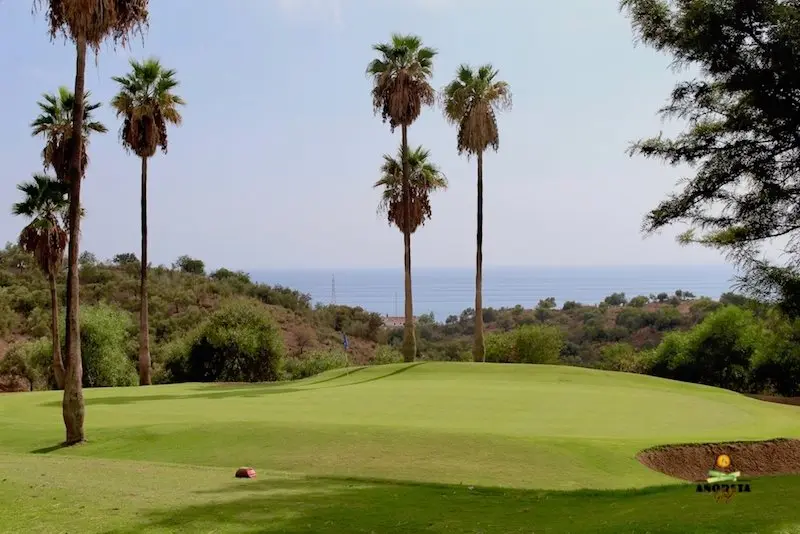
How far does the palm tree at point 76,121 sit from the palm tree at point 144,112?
15767mm

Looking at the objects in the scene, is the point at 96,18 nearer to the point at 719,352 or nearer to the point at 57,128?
the point at 57,128

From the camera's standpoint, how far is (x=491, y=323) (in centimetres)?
9050

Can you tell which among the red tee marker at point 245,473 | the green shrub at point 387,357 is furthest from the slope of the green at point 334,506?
the green shrub at point 387,357

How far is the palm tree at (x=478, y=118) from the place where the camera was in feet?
124

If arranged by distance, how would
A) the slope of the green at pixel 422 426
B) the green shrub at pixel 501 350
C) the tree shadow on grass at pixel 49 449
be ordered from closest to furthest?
the slope of the green at pixel 422 426 < the tree shadow on grass at pixel 49 449 < the green shrub at pixel 501 350

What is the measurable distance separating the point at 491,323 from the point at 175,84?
61.8 meters

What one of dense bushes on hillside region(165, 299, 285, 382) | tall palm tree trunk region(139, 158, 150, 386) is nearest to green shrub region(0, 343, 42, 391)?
dense bushes on hillside region(165, 299, 285, 382)

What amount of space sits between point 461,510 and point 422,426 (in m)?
7.37

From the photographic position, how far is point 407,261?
124 ft

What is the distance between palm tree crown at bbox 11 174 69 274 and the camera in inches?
1347

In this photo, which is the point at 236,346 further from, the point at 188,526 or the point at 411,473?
the point at 188,526

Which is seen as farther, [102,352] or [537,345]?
[537,345]

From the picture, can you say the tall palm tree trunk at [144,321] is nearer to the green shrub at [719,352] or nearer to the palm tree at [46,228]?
the palm tree at [46,228]

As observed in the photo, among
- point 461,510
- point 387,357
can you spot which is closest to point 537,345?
point 387,357
